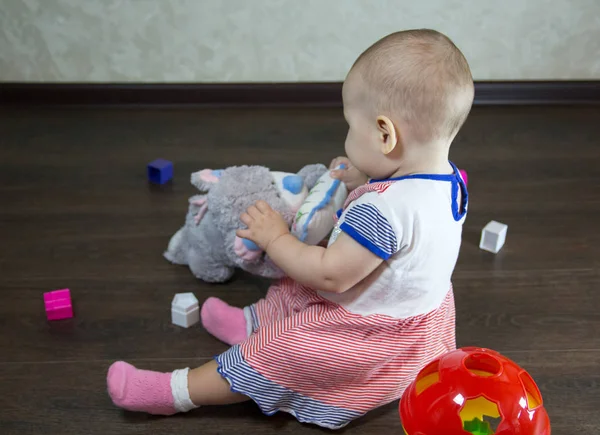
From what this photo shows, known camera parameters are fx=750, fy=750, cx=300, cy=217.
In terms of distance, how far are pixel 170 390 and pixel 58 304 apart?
0.33 metres

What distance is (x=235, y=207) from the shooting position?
1.29 m

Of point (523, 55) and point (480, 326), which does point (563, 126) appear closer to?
point (523, 55)

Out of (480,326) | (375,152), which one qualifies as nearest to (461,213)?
(375,152)

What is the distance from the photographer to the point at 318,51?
88.0 inches

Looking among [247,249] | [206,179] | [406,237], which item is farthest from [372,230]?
[206,179]

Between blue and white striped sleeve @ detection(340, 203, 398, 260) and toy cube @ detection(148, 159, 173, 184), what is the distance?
86cm

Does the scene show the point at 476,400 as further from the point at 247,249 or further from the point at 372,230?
the point at 247,249

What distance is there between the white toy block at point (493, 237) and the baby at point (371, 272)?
1.32ft

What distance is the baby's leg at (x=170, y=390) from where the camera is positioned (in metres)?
1.11

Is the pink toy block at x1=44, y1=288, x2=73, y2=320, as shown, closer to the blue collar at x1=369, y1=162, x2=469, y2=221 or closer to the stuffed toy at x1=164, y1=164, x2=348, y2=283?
the stuffed toy at x1=164, y1=164, x2=348, y2=283

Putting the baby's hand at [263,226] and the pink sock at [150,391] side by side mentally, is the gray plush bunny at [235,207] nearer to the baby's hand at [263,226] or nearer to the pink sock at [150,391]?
the baby's hand at [263,226]

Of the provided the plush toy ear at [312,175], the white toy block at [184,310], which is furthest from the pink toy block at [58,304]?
the plush toy ear at [312,175]

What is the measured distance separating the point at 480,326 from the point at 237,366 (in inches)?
19.6

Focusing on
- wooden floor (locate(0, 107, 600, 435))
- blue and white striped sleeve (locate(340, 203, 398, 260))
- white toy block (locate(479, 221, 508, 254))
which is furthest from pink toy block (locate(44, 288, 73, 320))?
white toy block (locate(479, 221, 508, 254))
